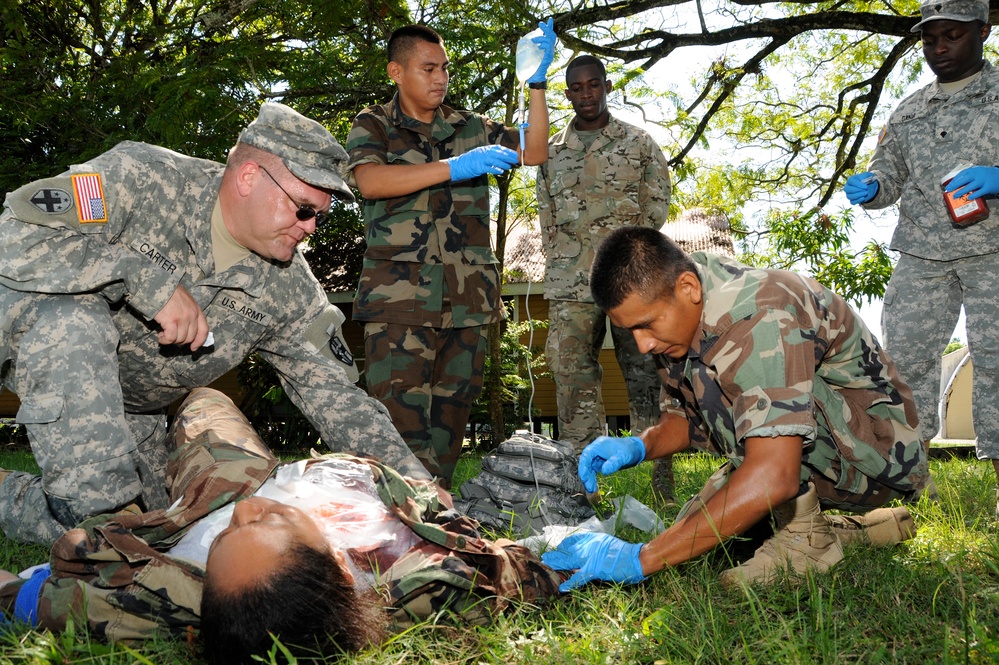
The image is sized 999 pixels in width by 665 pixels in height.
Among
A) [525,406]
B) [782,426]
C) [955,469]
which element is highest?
[782,426]

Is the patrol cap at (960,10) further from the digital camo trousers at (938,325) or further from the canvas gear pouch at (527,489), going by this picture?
the canvas gear pouch at (527,489)

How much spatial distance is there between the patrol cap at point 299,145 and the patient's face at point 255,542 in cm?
150

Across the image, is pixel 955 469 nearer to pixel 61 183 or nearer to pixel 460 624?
pixel 460 624

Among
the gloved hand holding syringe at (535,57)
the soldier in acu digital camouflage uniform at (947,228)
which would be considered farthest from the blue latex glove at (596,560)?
the gloved hand holding syringe at (535,57)

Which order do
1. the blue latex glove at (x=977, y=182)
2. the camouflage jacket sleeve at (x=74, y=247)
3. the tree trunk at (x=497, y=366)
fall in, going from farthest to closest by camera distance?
the tree trunk at (x=497, y=366)
the blue latex glove at (x=977, y=182)
the camouflage jacket sleeve at (x=74, y=247)

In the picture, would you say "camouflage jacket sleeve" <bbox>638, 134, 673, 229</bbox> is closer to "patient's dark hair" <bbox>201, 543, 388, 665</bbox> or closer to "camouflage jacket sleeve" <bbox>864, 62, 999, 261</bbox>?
"camouflage jacket sleeve" <bbox>864, 62, 999, 261</bbox>

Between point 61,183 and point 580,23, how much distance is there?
6.59m

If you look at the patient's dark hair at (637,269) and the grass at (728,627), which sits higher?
the patient's dark hair at (637,269)

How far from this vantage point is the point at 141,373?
3598 millimetres

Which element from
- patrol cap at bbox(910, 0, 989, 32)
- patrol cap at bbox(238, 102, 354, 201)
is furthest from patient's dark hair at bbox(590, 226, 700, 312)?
patrol cap at bbox(910, 0, 989, 32)

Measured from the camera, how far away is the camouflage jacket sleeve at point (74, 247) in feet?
9.99

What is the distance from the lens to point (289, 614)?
1.99 meters

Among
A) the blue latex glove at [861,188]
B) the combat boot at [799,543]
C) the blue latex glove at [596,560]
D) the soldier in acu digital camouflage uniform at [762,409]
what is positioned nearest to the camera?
the soldier in acu digital camouflage uniform at [762,409]

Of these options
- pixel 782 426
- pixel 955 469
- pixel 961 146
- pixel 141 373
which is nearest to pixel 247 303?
pixel 141 373
